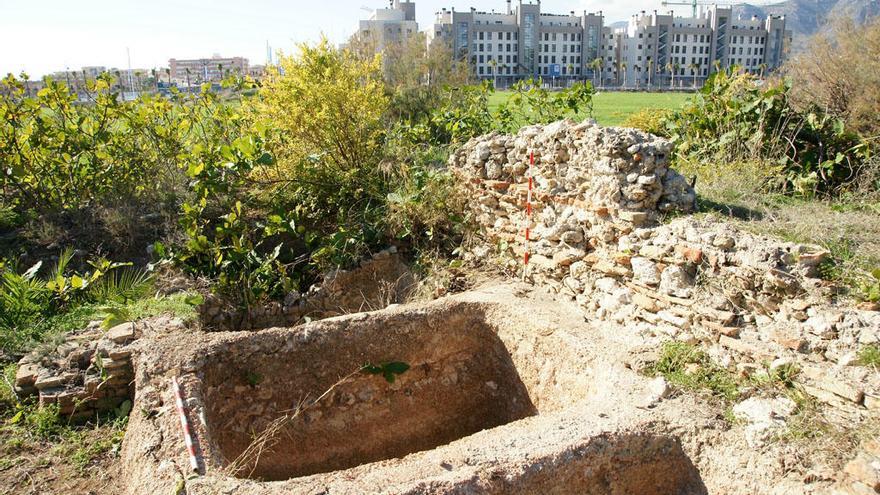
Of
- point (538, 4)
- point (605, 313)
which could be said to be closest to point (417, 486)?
point (605, 313)

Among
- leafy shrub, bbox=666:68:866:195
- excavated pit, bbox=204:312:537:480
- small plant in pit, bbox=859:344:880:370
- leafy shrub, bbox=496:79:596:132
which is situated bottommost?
excavated pit, bbox=204:312:537:480

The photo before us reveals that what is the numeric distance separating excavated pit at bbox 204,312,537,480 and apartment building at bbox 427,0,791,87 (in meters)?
73.9

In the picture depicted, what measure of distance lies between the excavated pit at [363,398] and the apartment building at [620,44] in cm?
7389

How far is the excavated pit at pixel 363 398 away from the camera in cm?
450

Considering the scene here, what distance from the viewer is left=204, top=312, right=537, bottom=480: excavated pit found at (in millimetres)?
4500

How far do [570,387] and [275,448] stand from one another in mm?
2379

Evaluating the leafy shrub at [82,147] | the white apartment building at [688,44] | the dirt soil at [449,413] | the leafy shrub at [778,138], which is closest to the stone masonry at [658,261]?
the dirt soil at [449,413]

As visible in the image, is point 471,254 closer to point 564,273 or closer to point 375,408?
point 564,273

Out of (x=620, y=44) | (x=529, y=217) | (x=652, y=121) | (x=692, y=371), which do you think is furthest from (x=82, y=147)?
(x=620, y=44)

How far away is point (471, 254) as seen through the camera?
6.49 meters

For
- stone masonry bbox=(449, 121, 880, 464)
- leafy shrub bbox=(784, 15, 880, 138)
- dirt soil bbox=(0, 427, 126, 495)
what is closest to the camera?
stone masonry bbox=(449, 121, 880, 464)

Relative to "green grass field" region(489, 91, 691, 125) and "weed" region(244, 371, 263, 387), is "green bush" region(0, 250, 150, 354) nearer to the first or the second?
"weed" region(244, 371, 263, 387)

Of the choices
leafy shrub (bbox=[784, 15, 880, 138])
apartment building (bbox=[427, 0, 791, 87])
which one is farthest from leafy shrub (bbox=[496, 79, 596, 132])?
apartment building (bbox=[427, 0, 791, 87])

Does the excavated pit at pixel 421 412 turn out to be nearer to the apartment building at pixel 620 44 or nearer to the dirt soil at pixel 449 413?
the dirt soil at pixel 449 413
